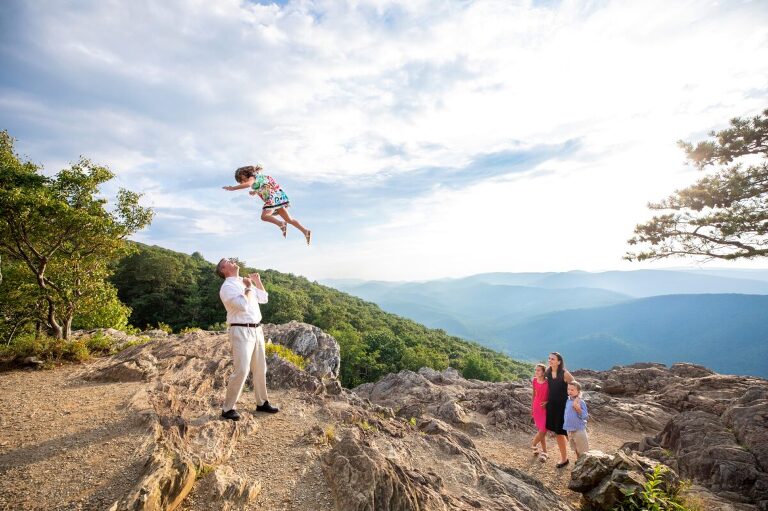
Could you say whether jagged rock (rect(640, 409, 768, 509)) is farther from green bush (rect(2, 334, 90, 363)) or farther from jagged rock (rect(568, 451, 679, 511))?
green bush (rect(2, 334, 90, 363))

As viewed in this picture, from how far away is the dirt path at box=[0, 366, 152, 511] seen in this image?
13.8ft

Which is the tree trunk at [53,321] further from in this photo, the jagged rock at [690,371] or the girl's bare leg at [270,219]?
the jagged rock at [690,371]

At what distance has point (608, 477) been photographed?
22.6 feet

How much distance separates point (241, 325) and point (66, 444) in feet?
9.98

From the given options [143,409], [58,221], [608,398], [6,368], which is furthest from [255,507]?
[608,398]

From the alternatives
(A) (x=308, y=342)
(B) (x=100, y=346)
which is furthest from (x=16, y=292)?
(A) (x=308, y=342)

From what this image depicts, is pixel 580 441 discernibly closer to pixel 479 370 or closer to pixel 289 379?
pixel 289 379

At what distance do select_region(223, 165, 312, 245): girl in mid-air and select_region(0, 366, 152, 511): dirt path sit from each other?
14.6ft

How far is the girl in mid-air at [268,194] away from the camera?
22.9ft

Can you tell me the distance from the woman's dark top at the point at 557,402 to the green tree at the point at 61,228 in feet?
49.1

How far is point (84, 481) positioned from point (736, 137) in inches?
841

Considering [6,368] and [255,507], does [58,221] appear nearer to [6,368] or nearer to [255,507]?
[6,368]

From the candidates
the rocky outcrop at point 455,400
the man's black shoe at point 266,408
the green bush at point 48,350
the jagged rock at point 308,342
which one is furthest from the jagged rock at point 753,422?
the green bush at point 48,350

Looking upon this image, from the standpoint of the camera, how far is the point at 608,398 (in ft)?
55.7
